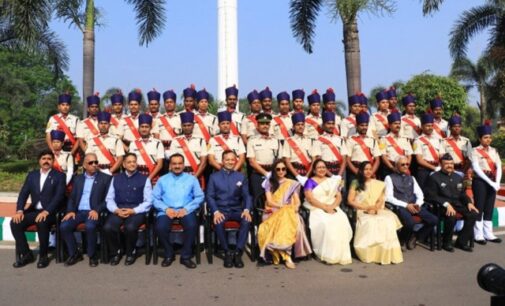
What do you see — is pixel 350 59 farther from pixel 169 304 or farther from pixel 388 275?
pixel 169 304

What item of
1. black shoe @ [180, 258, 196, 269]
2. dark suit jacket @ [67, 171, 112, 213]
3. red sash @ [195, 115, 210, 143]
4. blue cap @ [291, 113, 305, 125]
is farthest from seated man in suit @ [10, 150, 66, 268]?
blue cap @ [291, 113, 305, 125]

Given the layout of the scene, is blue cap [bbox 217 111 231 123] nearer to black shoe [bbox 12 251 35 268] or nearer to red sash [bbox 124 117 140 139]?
red sash [bbox 124 117 140 139]

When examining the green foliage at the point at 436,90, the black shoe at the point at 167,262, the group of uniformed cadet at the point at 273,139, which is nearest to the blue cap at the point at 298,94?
the group of uniformed cadet at the point at 273,139

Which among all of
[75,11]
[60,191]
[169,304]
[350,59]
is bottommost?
[169,304]

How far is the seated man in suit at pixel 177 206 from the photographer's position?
5.20m

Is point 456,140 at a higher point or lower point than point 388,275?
higher

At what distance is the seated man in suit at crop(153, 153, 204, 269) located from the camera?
5.20 m

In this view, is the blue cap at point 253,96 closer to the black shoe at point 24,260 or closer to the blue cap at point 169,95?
the blue cap at point 169,95

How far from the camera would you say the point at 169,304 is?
13.0ft

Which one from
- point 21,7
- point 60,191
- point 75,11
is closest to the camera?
point 60,191

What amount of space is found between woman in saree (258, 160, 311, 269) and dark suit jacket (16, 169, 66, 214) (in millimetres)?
2418

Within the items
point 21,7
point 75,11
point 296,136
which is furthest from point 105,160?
point 75,11

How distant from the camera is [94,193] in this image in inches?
216

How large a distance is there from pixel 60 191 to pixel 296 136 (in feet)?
10.2
